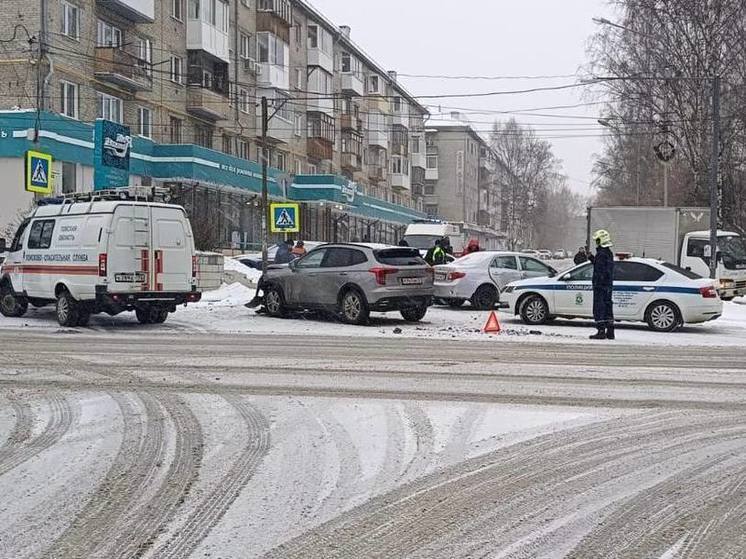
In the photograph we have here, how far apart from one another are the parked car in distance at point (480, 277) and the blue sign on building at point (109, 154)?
1059cm

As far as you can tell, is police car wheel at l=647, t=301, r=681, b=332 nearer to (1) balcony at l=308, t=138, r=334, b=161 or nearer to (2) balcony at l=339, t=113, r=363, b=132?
(1) balcony at l=308, t=138, r=334, b=161

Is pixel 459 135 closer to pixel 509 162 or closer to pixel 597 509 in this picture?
pixel 509 162

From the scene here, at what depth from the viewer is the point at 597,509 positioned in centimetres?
511

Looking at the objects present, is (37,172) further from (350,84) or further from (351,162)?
(350,84)

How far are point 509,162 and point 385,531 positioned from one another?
94.6 m

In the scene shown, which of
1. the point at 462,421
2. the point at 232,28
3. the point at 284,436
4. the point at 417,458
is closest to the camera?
the point at 417,458

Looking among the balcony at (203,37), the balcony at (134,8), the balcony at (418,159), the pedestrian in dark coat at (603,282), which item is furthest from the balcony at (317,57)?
the pedestrian in dark coat at (603,282)

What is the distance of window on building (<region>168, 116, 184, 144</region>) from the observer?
38.2m

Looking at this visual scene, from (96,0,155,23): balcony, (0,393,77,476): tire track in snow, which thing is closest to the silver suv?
(0,393,77,476): tire track in snow

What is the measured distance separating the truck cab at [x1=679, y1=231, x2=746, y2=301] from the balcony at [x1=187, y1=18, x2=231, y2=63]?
23452 millimetres

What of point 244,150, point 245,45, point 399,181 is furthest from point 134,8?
point 399,181

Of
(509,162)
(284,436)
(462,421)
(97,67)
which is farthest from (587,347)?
(509,162)

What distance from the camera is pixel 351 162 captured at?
63.1 metres

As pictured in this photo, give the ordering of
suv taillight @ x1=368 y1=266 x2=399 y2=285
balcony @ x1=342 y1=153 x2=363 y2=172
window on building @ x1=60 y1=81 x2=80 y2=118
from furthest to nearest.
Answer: balcony @ x1=342 y1=153 x2=363 y2=172 < window on building @ x1=60 y1=81 x2=80 y2=118 < suv taillight @ x1=368 y1=266 x2=399 y2=285
